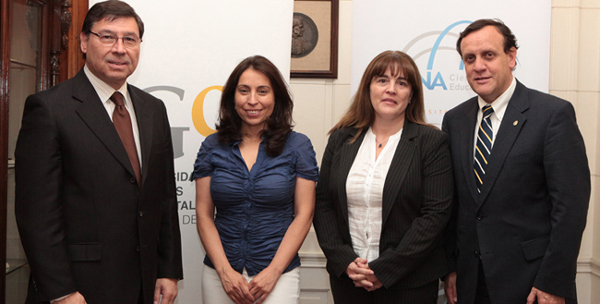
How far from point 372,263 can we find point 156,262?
0.88 m

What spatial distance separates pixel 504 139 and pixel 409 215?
1.66ft

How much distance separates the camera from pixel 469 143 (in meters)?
2.01

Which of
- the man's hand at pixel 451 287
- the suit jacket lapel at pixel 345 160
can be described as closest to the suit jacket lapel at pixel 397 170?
the suit jacket lapel at pixel 345 160

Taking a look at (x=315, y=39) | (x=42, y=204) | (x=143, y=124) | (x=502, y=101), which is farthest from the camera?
(x=315, y=39)

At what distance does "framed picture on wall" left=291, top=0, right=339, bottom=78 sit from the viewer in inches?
126

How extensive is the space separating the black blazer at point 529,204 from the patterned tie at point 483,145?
0.12ft

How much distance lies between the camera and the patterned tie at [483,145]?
1.95m

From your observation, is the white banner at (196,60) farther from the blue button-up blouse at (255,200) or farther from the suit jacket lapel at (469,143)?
the suit jacket lapel at (469,143)

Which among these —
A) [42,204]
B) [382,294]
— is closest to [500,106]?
[382,294]

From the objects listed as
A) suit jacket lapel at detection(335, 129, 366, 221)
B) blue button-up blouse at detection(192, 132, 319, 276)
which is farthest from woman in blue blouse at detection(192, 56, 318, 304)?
suit jacket lapel at detection(335, 129, 366, 221)

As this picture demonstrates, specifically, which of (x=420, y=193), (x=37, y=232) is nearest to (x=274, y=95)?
(x=420, y=193)

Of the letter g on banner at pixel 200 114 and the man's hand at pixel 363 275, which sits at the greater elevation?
the letter g on banner at pixel 200 114

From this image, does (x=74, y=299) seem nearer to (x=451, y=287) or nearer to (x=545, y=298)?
(x=451, y=287)

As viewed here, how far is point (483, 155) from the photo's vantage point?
196 centimetres
